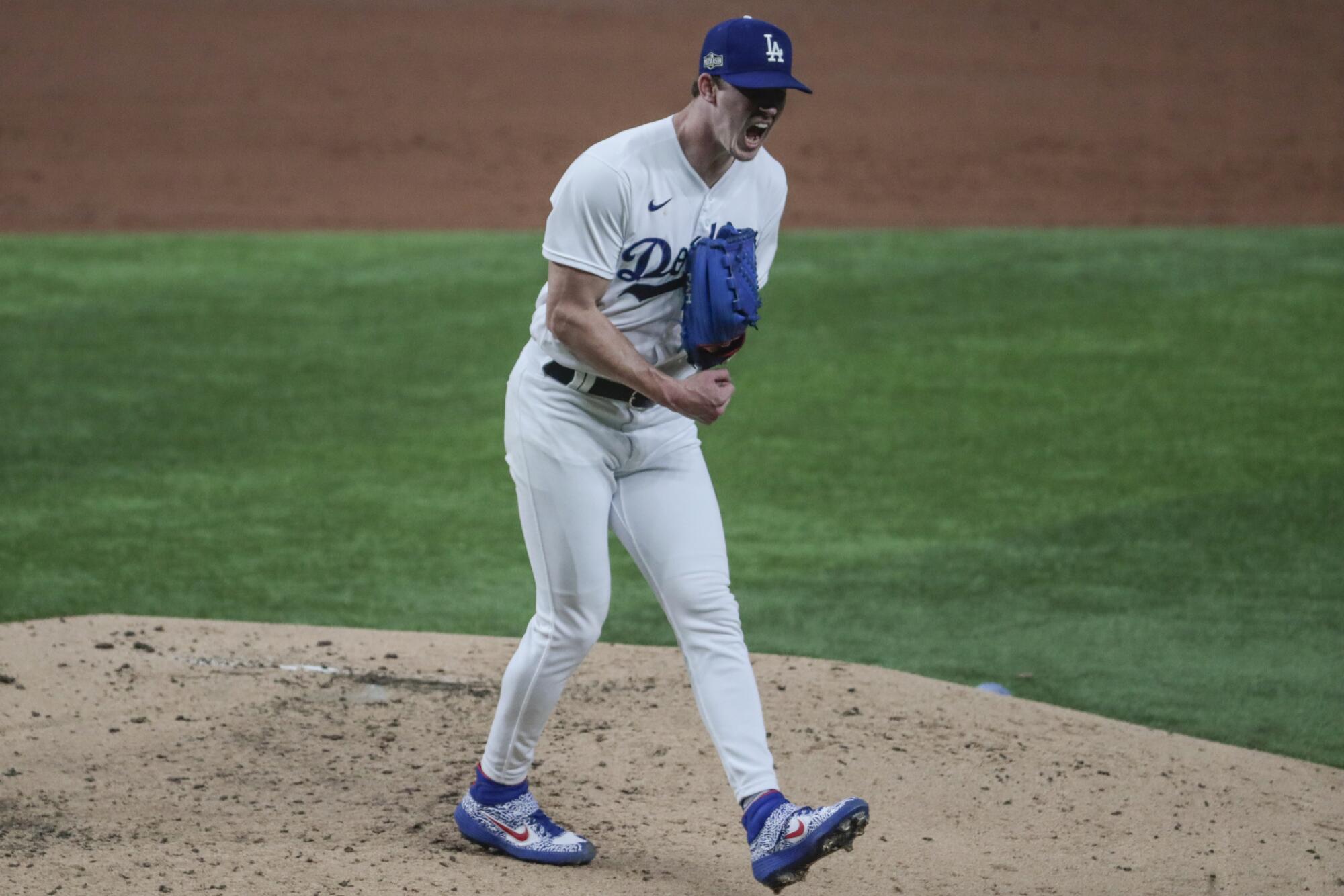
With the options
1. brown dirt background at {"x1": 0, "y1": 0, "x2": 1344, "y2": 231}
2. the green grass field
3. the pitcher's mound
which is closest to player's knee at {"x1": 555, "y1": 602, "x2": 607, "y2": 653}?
the pitcher's mound

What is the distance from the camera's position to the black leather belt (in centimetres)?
353

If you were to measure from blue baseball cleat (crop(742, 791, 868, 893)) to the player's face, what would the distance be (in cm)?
129

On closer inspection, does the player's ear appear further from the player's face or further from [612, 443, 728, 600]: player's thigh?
[612, 443, 728, 600]: player's thigh

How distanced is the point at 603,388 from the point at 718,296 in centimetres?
32

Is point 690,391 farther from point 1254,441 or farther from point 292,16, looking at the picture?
point 292,16

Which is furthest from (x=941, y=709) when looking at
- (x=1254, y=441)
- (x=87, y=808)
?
(x=1254, y=441)

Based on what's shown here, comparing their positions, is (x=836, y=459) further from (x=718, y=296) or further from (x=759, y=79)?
(x=759, y=79)

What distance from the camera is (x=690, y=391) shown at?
134 inches

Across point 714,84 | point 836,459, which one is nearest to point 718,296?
point 714,84

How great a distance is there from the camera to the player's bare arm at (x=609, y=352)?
3391mm

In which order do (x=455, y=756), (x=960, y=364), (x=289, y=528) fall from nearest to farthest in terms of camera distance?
(x=455, y=756)
(x=289, y=528)
(x=960, y=364)

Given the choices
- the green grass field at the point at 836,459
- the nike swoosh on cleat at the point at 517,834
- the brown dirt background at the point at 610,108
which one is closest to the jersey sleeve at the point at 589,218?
the nike swoosh on cleat at the point at 517,834

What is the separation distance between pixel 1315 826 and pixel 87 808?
288 cm

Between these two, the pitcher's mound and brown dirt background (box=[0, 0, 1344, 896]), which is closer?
the pitcher's mound
